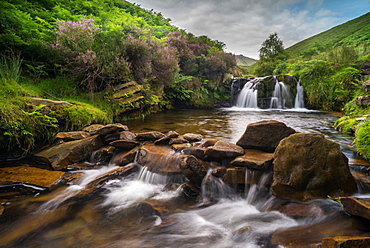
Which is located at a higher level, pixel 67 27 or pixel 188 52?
pixel 188 52

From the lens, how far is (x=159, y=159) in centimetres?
413

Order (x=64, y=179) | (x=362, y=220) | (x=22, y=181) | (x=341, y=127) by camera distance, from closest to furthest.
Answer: (x=362, y=220)
(x=22, y=181)
(x=64, y=179)
(x=341, y=127)

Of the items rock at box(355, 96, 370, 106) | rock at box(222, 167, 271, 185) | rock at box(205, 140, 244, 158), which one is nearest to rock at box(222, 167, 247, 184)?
rock at box(222, 167, 271, 185)

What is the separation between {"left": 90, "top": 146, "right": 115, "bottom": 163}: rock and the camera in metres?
4.63

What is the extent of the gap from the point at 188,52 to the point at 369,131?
45.0 feet

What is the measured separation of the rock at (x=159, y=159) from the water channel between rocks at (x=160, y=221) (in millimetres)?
451

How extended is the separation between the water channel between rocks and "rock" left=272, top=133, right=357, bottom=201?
21 cm

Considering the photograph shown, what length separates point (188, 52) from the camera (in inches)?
612

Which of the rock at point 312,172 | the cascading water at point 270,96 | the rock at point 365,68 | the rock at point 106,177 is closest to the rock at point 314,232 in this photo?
the rock at point 312,172

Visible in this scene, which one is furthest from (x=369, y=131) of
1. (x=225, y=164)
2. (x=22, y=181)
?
(x=22, y=181)

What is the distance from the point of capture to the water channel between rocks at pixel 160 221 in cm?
235

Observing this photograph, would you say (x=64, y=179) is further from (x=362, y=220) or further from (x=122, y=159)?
(x=362, y=220)

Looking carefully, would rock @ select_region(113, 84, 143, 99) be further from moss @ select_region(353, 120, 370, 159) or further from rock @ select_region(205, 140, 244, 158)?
moss @ select_region(353, 120, 370, 159)

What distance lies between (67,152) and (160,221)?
9.89 feet
